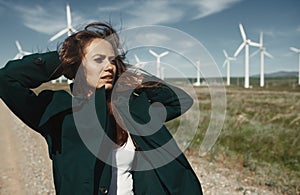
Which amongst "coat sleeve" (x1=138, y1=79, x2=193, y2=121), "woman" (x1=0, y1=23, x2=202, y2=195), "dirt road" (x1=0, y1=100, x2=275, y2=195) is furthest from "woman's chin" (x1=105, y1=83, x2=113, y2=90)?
"dirt road" (x1=0, y1=100, x2=275, y2=195)

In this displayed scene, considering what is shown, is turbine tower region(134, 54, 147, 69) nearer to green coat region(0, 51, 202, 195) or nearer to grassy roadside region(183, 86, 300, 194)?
green coat region(0, 51, 202, 195)

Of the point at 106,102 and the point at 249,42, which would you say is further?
the point at 249,42

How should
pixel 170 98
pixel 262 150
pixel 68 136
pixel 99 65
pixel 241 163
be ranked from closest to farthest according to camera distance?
pixel 68 136 < pixel 99 65 < pixel 170 98 < pixel 241 163 < pixel 262 150

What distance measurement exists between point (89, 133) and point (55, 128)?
0.25m

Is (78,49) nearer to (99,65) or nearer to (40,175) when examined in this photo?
(99,65)

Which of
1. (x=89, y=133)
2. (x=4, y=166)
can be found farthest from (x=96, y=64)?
(x=4, y=166)

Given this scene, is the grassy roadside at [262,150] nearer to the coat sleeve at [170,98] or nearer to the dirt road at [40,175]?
the dirt road at [40,175]

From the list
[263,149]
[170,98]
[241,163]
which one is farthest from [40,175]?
[263,149]

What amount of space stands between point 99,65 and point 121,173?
68cm

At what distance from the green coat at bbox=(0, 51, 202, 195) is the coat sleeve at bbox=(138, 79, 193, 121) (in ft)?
0.81

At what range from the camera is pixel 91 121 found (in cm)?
206

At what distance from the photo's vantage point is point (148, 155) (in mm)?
2182

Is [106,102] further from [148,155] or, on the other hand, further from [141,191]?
[141,191]

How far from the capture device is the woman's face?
221 cm
